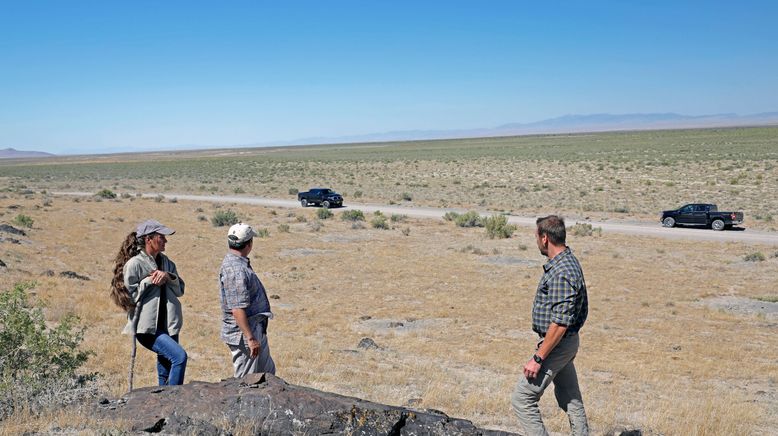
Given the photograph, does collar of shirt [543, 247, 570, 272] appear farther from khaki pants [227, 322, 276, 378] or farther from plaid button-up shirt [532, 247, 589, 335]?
khaki pants [227, 322, 276, 378]

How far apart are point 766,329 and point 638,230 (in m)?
15.4

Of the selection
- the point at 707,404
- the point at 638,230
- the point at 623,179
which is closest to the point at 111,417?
the point at 707,404

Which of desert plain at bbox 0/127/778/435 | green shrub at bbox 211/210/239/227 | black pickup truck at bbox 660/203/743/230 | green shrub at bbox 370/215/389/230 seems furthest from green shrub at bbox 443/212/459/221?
green shrub at bbox 211/210/239/227

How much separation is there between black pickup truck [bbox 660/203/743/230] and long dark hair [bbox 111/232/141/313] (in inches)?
1156

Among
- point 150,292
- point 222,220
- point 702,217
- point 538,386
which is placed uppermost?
point 150,292

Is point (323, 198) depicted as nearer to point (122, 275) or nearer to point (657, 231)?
point (657, 231)

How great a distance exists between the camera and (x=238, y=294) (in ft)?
16.8

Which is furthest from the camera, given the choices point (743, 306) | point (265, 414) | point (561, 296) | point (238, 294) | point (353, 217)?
point (353, 217)

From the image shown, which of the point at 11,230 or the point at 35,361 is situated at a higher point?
the point at 35,361

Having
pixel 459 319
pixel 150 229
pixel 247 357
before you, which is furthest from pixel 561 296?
pixel 459 319

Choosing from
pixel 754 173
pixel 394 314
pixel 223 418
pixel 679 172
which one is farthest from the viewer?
pixel 679 172

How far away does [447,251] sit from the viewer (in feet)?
81.4

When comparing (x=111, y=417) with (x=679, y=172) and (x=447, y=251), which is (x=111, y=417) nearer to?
(x=447, y=251)

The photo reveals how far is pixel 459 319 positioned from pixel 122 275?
1049 cm
